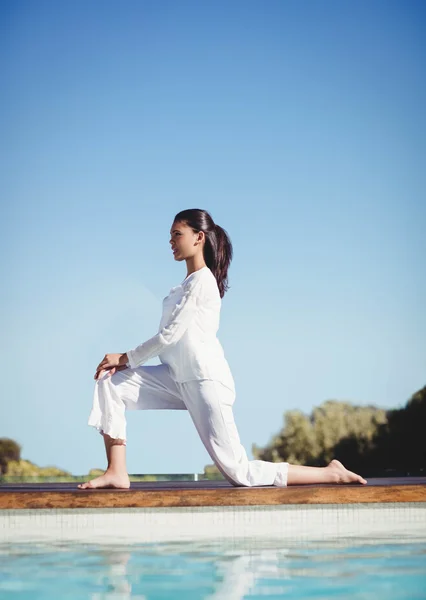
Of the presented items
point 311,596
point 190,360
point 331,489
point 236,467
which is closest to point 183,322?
point 190,360

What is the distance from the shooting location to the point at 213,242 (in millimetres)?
3855

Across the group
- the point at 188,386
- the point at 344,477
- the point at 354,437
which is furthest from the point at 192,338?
the point at 354,437

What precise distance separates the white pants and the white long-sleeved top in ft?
0.20

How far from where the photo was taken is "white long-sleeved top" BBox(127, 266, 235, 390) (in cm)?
355

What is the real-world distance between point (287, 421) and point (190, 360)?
66.6 feet

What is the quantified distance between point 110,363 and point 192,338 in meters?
0.39

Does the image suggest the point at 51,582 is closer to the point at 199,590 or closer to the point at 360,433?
the point at 199,590

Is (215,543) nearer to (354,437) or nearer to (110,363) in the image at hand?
(110,363)

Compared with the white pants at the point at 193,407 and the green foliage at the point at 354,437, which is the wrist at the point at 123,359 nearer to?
the white pants at the point at 193,407

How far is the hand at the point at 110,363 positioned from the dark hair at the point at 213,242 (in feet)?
2.07

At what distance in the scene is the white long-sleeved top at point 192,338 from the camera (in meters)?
3.55

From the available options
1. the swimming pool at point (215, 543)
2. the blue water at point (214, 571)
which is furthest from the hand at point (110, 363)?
the blue water at point (214, 571)

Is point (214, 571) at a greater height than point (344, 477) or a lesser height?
lesser

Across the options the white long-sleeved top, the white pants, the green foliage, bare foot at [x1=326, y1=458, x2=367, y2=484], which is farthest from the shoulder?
the green foliage
